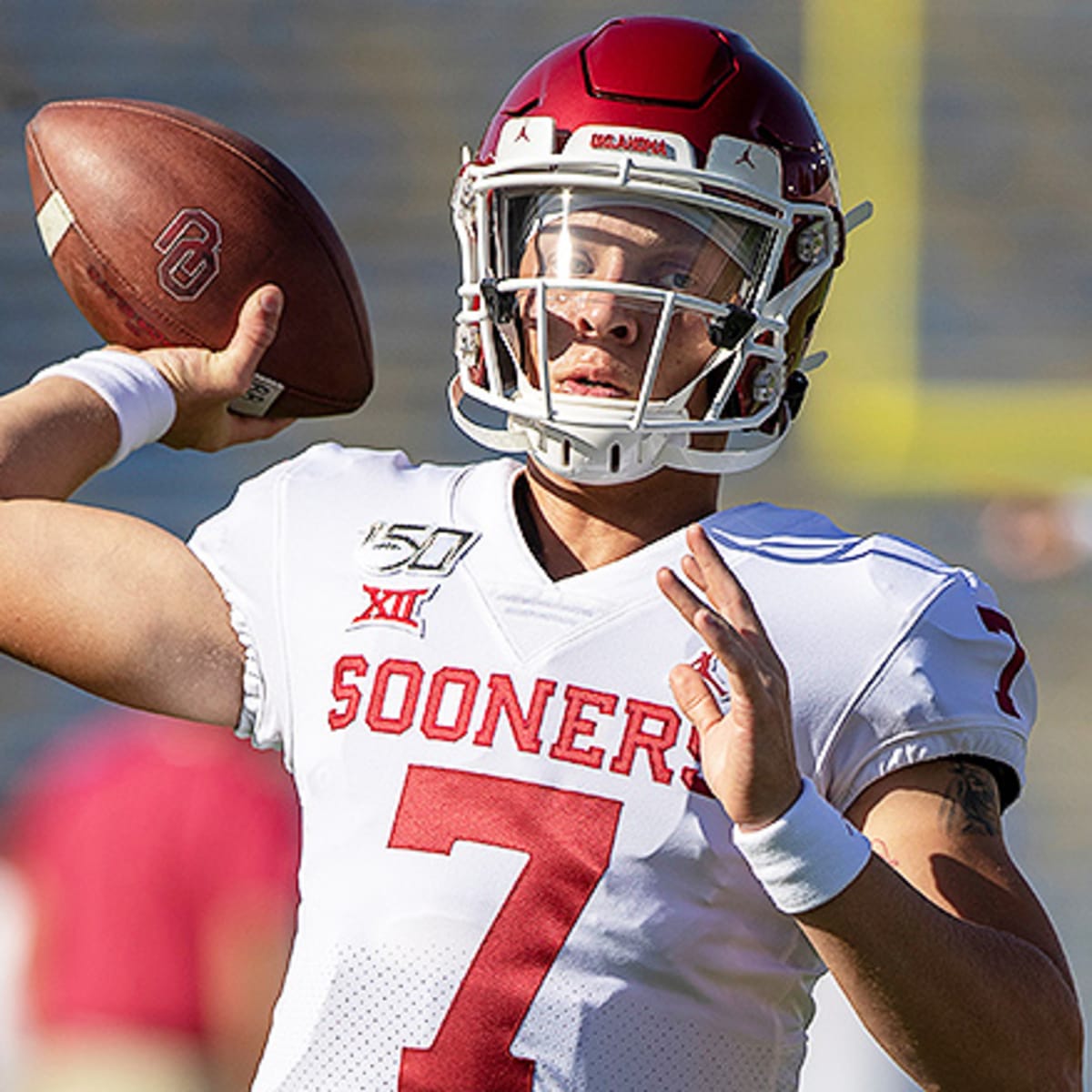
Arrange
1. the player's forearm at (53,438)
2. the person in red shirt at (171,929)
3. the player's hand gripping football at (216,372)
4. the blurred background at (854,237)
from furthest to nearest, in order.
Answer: the blurred background at (854,237) → the person in red shirt at (171,929) → the player's hand gripping football at (216,372) → the player's forearm at (53,438)

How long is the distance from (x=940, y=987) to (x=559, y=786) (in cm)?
31

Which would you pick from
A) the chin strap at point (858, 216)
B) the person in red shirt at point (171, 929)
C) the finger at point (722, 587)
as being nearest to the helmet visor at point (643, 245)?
the chin strap at point (858, 216)

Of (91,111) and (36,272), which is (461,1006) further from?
(36,272)

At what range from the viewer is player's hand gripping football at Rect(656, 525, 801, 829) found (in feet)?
4.19

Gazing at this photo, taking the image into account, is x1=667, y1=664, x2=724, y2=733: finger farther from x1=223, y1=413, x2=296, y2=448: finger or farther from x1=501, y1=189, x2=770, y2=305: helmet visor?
x1=223, y1=413, x2=296, y2=448: finger

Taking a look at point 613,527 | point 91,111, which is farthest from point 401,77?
point 613,527

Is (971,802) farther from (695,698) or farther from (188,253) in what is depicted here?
(188,253)

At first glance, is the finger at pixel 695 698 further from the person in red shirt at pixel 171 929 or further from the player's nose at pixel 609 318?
the person in red shirt at pixel 171 929

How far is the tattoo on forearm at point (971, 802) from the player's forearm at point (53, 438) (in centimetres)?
79

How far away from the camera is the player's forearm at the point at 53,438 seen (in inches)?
68.3

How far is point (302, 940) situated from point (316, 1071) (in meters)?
0.10

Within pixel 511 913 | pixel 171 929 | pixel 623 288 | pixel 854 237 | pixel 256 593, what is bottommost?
pixel 854 237

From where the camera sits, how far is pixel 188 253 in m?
1.93

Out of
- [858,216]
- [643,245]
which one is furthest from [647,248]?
[858,216]
